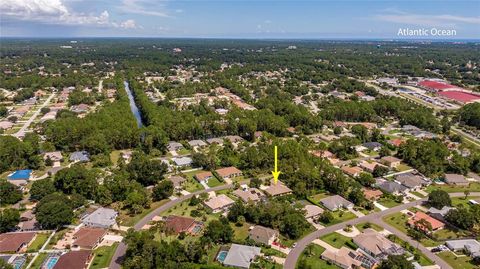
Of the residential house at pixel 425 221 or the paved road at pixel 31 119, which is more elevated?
the paved road at pixel 31 119

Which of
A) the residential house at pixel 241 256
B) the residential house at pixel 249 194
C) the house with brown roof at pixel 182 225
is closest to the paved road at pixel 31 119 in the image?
the house with brown roof at pixel 182 225

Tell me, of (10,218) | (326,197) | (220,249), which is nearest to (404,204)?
(326,197)

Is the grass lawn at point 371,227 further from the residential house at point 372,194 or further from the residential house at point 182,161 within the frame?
the residential house at point 182,161

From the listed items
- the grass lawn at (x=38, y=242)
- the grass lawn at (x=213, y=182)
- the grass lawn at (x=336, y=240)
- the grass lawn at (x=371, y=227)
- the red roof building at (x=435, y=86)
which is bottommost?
the grass lawn at (x=371, y=227)

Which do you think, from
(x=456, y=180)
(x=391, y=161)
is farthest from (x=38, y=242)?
(x=456, y=180)

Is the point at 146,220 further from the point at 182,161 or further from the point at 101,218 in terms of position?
the point at 182,161
